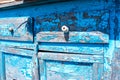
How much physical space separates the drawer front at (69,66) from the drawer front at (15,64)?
140 mm

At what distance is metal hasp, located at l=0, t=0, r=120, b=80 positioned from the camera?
103 centimetres

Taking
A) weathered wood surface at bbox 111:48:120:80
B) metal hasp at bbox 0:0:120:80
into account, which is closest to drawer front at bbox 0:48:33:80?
metal hasp at bbox 0:0:120:80

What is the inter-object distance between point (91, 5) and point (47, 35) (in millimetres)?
333

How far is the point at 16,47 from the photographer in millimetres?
1460

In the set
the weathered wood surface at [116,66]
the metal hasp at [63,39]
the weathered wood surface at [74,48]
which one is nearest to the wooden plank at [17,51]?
Result: the metal hasp at [63,39]

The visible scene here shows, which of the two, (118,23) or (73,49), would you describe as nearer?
(118,23)

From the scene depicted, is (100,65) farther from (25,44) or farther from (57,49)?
(25,44)

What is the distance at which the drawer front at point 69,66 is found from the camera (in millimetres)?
1095

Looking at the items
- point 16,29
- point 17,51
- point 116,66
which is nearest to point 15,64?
point 17,51

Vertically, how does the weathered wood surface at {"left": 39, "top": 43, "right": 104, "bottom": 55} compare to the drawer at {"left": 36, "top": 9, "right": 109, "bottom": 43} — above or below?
below

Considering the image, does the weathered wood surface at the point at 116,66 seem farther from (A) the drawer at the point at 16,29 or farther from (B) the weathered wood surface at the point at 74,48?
(A) the drawer at the point at 16,29

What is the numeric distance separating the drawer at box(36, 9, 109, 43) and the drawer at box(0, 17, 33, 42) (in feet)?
0.27

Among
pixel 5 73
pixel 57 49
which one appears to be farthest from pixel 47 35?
pixel 5 73

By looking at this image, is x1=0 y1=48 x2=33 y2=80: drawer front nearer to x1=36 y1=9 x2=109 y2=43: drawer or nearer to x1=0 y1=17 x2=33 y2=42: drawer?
x1=0 y1=17 x2=33 y2=42: drawer
